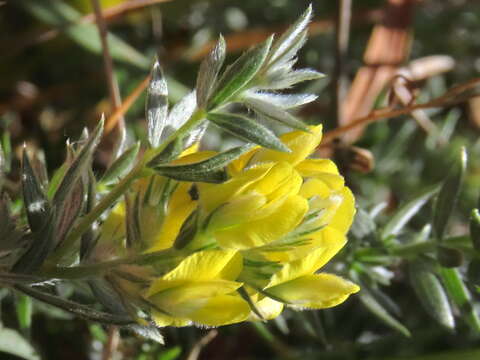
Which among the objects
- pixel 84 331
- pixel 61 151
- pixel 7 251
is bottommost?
pixel 84 331

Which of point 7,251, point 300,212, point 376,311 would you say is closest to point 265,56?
point 300,212

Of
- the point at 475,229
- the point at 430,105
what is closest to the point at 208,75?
the point at 475,229

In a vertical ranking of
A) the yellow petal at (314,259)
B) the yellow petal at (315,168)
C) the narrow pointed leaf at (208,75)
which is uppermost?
the narrow pointed leaf at (208,75)

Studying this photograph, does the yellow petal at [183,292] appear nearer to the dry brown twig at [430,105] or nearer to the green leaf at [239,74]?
the green leaf at [239,74]

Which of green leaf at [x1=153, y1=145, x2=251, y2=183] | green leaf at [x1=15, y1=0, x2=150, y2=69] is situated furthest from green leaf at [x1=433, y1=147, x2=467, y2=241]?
green leaf at [x1=15, y1=0, x2=150, y2=69]

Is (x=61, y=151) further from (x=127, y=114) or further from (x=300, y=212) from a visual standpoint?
(x=300, y=212)

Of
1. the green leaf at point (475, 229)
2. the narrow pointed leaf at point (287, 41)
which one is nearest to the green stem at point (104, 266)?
the narrow pointed leaf at point (287, 41)
